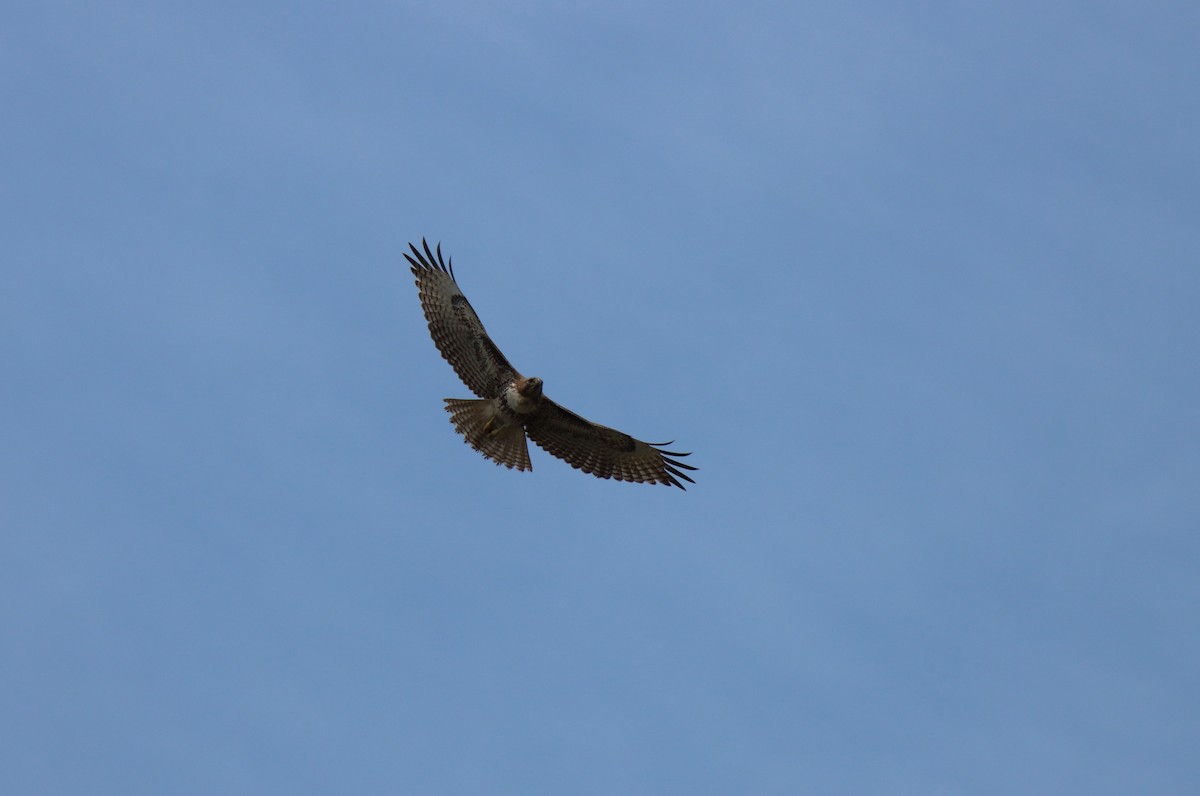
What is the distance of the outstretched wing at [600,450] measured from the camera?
19391mm

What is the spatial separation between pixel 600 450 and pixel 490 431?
1652 millimetres

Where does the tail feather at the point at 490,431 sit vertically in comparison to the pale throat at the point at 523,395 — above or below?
below

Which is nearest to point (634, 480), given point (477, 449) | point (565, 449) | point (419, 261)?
point (565, 449)

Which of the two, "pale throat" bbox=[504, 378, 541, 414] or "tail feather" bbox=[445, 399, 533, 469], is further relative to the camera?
"tail feather" bbox=[445, 399, 533, 469]

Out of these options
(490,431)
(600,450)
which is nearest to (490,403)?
(490,431)

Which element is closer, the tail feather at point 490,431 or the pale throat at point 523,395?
the pale throat at point 523,395

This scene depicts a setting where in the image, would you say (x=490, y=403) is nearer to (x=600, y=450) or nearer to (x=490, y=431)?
(x=490, y=431)

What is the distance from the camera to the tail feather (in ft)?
62.7

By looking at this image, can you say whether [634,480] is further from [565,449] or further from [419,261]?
[419,261]

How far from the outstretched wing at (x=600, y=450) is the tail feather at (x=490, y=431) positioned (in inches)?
11.6

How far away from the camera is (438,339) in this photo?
19359 millimetres

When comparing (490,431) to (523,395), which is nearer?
(523,395)

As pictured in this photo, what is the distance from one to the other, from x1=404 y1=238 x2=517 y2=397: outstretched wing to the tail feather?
0.96 ft

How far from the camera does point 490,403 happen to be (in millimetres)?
19094
